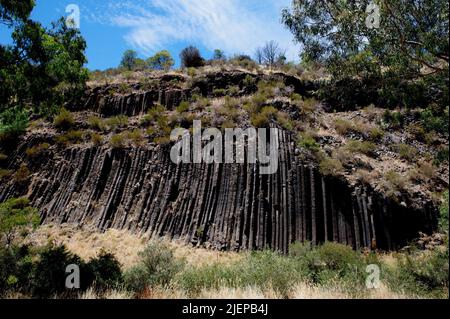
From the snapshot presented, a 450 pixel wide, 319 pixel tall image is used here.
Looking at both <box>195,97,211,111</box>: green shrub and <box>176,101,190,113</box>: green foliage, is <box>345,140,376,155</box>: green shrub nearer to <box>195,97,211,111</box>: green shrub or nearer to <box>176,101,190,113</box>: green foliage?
<box>195,97,211,111</box>: green shrub

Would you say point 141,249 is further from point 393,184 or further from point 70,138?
point 393,184

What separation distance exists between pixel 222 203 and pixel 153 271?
9.49 metres

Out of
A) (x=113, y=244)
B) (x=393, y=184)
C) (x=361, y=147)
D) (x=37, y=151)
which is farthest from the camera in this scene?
(x=37, y=151)

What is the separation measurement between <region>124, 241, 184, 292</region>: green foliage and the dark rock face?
7010 millimetres

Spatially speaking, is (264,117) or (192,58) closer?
(264,117)

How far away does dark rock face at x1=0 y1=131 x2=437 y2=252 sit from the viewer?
61.8ft

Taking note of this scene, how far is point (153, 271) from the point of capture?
1191 cm

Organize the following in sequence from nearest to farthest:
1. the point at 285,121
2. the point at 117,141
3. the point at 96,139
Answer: the point at 285,121
the point at 117,141
the point at 96,139

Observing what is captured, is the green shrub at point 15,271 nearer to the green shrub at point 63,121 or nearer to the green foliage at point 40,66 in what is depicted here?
the green foliage at point 40,66

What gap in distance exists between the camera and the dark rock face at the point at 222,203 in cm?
1884

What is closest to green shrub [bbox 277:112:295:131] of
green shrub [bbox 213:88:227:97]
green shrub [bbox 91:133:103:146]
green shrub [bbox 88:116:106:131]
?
green shrub [bbox 213:88:227:97]

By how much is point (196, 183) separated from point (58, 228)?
9762 mm

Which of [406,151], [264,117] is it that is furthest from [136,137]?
[406,151]
